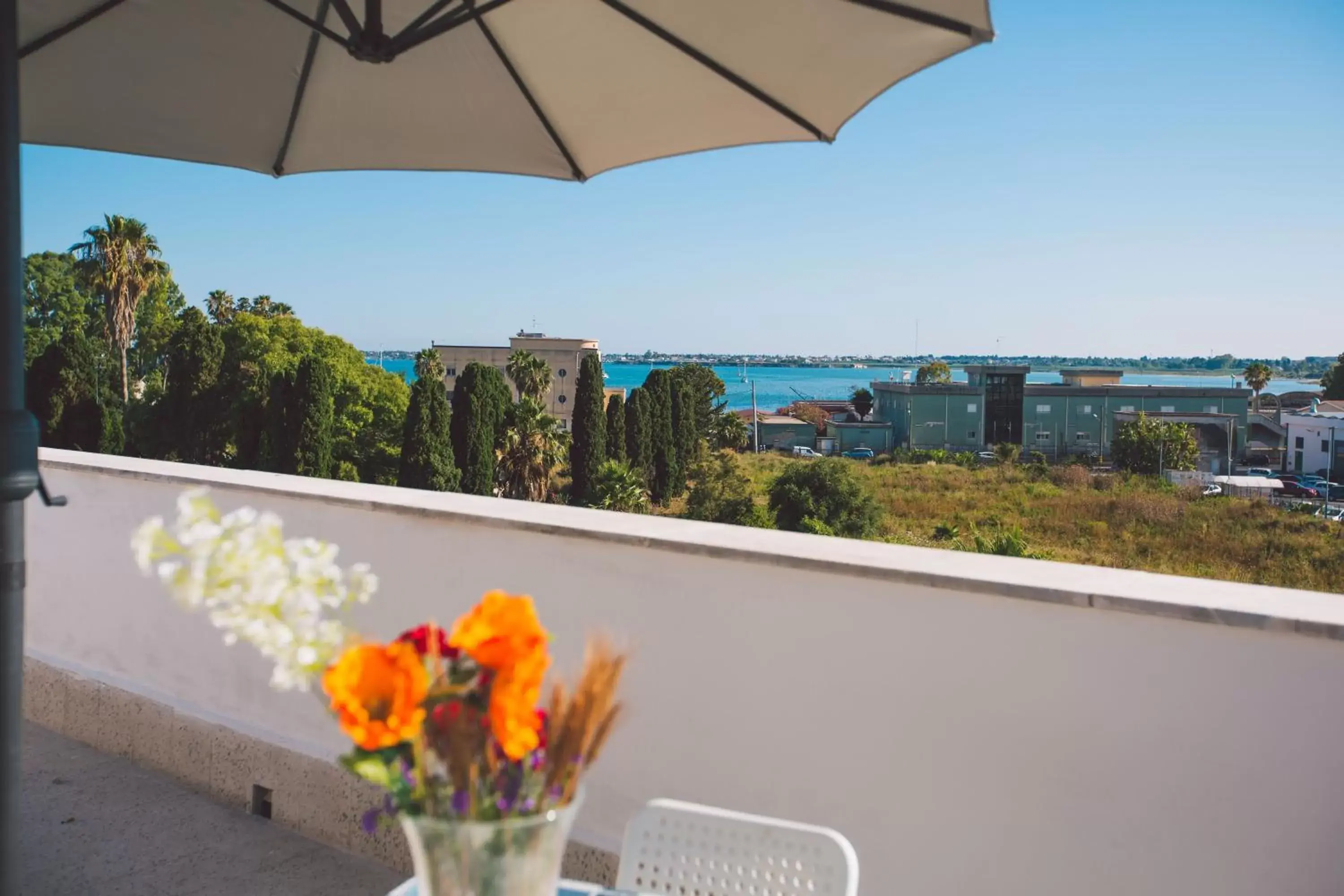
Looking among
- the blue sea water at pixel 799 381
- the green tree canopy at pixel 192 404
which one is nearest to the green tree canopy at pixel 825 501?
the green tree canopy at pixel 192 404

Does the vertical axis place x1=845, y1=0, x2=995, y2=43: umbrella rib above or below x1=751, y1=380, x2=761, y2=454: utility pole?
above

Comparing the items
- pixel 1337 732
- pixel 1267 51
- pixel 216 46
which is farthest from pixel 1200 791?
pixel 1267 51

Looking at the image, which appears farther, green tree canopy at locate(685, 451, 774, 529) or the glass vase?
green tree canopy at locate(685, 451, 774, 529)

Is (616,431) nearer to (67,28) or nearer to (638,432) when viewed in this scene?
(638,432)

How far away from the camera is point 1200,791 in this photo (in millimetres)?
1450

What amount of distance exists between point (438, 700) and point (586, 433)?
31.6 metres

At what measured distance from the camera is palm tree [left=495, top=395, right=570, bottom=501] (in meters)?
32.3

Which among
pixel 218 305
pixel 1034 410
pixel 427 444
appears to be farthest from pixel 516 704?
pixel 1034 410

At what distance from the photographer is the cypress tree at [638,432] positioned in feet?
118

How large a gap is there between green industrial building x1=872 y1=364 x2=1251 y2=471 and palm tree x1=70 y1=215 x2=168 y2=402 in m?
50.5

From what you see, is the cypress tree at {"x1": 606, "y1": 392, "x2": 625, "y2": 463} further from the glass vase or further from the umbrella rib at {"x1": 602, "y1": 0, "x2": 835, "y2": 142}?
the glass vase

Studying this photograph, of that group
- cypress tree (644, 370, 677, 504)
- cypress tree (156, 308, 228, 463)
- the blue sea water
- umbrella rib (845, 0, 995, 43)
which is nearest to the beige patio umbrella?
umbrella rib (845, 0, 995, 43)

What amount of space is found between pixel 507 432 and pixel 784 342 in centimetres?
6884

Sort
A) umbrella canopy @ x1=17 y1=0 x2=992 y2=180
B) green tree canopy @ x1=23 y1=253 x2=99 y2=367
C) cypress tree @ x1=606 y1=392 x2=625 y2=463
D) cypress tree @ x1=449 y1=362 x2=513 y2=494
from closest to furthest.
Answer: umbrella canopy @ x1=17 y1=0 x2=992 y2=180 < cypress tree @ x1=449 y1=362 x2=513 y2=494 < cypress tree @ x1=606 y1=392 x2=625 y2=463 < green tree canopy @ x1=23 y1=253 x2=99 y2=367
